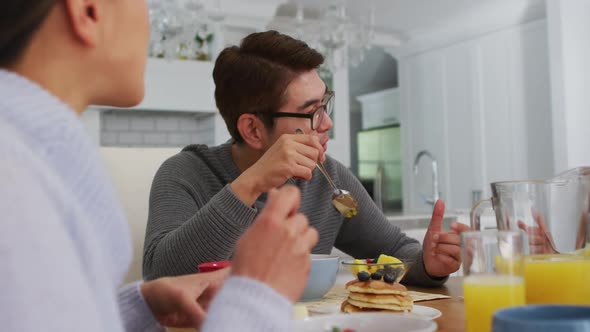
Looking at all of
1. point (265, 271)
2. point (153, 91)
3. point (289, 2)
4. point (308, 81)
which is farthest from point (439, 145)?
point (265, 271)

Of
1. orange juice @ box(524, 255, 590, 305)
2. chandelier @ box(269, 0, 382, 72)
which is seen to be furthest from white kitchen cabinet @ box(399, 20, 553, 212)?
orange juice @ box(524, 255, 590, 305)

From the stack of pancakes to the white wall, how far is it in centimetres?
410

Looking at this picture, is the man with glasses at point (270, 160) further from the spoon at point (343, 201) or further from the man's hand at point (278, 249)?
the man's hand at point (278, 249)

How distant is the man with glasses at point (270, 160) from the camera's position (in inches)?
59.7

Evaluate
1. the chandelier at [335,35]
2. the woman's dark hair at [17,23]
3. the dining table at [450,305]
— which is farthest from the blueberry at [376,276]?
the chandelier at [335,35]

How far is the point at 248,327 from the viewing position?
0.61 m

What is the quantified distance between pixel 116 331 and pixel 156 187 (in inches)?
44.3

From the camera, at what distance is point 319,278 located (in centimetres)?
125

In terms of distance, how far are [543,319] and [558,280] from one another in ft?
0.96

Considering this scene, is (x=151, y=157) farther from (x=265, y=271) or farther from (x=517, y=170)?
(x=517, y=170)

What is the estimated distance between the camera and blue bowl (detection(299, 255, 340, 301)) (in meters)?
1.24

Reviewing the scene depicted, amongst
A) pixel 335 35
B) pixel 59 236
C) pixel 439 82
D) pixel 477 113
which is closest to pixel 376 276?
pixel 59 236

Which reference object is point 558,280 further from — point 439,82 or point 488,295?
point 439,82

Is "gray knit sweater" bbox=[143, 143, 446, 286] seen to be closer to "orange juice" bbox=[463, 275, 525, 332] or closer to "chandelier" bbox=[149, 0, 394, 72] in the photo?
"orange juice" bbox=[463, 275, 525, 332]
